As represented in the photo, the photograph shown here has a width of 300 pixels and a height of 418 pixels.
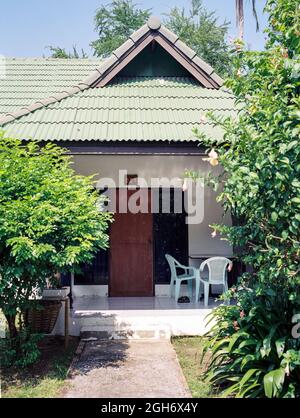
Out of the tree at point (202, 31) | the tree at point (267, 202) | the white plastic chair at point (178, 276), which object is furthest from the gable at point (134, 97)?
the tree at point (202, 31)

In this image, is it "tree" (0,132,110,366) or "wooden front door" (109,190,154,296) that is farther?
"wooden front door" (109,190,154,296)

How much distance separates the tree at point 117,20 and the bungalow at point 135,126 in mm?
25362

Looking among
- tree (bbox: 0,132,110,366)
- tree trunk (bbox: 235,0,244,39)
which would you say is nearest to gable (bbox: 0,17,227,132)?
tree (bbox: 0,132,110,366)

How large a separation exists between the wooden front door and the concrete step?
264 centimetres

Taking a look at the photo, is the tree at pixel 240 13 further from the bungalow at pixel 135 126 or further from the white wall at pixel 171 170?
the white wall at pixel 171 170

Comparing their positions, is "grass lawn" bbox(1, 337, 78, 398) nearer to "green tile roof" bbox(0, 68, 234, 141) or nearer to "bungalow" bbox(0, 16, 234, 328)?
A: "bungalow" bbox(0, 16, 234, 328)

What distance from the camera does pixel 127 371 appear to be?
575cm

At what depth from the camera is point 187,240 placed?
10.5m

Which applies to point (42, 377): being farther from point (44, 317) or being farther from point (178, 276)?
point (178, 276)

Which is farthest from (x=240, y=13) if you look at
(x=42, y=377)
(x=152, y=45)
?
(x=42, y=377)

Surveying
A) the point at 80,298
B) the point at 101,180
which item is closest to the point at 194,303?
the point at 80,298

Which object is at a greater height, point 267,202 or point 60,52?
point 60,52

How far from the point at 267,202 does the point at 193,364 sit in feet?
10.3

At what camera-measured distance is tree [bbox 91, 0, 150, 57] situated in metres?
34.6
